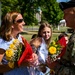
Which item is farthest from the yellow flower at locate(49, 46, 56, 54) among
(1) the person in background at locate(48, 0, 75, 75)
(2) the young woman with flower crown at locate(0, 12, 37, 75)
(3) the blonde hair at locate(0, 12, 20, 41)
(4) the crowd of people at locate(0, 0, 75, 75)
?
(1) the person in background at locate(48, 0, 75, 75)

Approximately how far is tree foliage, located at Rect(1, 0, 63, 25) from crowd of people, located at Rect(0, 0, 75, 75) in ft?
156

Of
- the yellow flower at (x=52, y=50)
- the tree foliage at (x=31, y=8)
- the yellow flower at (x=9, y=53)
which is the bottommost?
the tree foliage at (x=31, y=8)

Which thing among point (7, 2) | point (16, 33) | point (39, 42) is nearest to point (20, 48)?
point (16, 33)

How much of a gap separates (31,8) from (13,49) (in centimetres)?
5492

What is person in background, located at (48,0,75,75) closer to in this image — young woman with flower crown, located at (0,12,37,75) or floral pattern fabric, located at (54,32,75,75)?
floral pattern fabric, located at (54,32,75,75)

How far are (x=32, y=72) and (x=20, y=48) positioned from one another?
0.79 metres

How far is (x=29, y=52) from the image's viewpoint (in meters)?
4.64

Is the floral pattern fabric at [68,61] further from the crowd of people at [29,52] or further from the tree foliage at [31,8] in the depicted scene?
the tree foliage at [31,8]

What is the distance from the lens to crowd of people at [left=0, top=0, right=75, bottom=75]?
3.99 m

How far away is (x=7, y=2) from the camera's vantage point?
55.9m

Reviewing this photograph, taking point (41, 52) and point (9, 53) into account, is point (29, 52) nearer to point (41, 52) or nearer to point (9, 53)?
point (9, 53)

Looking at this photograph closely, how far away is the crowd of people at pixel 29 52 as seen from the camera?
13.1 ft

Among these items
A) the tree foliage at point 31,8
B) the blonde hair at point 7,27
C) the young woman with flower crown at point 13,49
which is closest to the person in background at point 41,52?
the young woman with flower crown at point 13,49

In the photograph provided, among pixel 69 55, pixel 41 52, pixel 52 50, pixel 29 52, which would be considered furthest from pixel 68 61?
pixel 41 52
